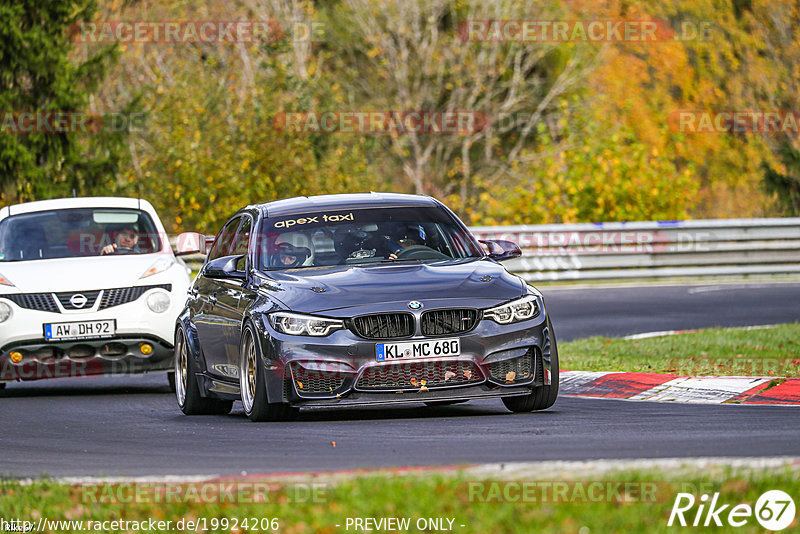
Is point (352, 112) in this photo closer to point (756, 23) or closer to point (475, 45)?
point (475, 45)

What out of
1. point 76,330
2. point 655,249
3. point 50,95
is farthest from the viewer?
point 50,95

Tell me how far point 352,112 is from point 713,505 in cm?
4224

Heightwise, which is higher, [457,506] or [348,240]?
[457,506]

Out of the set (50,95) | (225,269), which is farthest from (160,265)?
(50,95)

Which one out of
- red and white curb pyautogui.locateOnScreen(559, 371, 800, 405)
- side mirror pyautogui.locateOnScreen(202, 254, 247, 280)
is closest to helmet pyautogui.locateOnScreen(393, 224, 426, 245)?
side mirror pyautogui.locateOnScreen(202, 254, 247, 280)

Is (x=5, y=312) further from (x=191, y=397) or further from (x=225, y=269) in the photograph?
(x=225, y=269)

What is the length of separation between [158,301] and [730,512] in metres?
9.00

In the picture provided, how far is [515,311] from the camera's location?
9.97 metres

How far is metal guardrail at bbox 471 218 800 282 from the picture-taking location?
27797 millimetres

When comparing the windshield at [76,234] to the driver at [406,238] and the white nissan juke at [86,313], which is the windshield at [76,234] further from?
the driver at [406,238]

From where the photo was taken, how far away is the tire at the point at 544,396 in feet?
33.3

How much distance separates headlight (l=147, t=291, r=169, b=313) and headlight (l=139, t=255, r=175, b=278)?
0.22 metres

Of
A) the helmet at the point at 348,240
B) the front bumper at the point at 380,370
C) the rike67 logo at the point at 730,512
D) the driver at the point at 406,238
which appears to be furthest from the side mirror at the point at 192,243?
the rike67 logo at the point at 730,512

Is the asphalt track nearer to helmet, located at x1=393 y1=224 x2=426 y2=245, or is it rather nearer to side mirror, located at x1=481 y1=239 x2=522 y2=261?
side mirror, located at x1=481 y1=239 x2=522 y2=261
